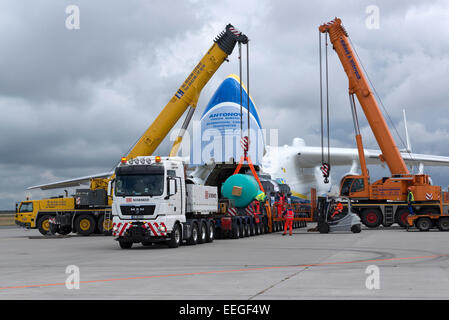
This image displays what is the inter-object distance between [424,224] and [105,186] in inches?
613

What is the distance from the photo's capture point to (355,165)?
39.0 metres

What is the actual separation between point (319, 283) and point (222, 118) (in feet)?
86.9

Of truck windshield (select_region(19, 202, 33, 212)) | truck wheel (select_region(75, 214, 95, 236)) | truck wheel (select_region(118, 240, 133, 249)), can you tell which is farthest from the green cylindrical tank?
truck windshield (select_region(19, 202, 33, 212))

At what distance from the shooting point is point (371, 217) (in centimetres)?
3231

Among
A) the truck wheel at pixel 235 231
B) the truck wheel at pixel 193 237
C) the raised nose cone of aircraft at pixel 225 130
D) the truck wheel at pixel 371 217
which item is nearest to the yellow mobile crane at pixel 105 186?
the truck wheel at pixel 235 231

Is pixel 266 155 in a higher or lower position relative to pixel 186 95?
lower

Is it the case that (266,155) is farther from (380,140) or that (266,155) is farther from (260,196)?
(260,196)

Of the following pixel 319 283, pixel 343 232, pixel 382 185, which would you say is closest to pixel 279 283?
pixel 319 283

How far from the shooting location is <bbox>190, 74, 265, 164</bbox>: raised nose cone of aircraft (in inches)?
1310

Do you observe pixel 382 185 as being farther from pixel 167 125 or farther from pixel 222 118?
pixel 167 125

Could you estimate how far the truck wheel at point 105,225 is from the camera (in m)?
27.3

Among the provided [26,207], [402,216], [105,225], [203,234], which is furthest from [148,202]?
[402,216]

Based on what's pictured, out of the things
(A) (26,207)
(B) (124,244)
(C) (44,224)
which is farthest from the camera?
(A) (26,207)

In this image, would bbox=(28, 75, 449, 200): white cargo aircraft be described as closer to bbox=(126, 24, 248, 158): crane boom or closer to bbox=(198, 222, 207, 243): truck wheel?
bbox=(126, 24, 248, 158): crane boom
